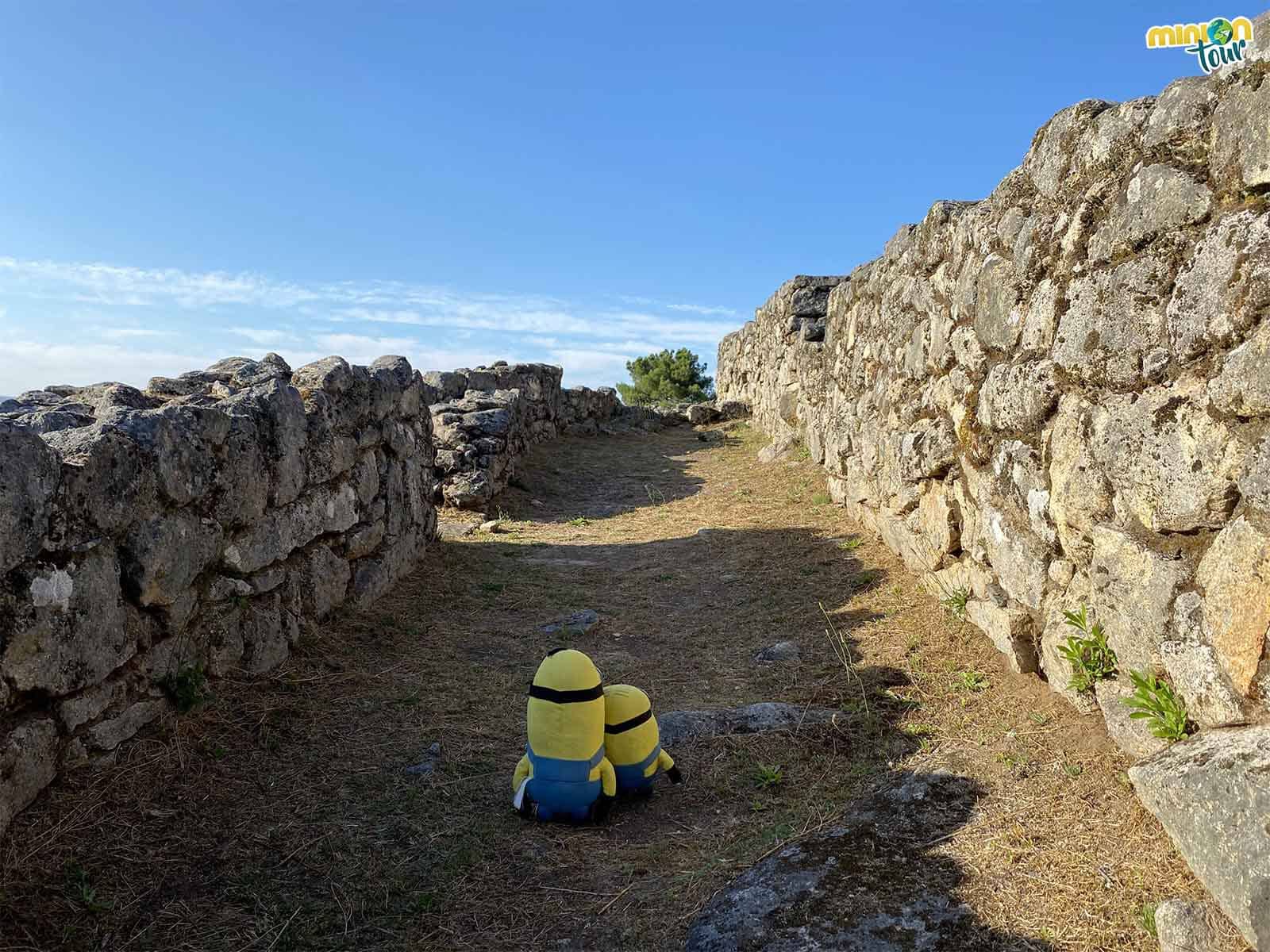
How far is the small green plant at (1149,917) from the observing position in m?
2.91

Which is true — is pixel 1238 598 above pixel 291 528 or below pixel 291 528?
above

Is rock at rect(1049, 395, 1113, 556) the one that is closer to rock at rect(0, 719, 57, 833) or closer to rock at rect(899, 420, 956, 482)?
rock at rect(899, 420, 956, 482)

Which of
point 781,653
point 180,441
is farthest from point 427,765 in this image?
point 781,653

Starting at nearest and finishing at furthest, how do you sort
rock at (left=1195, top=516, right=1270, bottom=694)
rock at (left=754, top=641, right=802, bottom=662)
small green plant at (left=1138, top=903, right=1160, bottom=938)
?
small green plant at (left=1138, top=903, right=1160, bottom=938) < rock at (left=1195, top=516, right=1270, bottom=694) < rock at (left=754, top=641, right=802, bottom=662)

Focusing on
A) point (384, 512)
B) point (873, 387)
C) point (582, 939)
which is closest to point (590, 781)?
point (582, 939)

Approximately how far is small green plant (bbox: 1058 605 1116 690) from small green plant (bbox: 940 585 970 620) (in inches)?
50.3

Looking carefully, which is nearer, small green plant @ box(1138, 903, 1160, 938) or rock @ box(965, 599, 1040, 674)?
small green plant @ box(1138, 903, 1160, 938)

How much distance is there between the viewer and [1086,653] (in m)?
4.18

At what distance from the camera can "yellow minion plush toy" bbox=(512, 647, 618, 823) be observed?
3.89 meters

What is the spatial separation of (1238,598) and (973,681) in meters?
1.82

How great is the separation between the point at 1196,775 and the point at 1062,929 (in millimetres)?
708

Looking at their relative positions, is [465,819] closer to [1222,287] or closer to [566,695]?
[566,695]

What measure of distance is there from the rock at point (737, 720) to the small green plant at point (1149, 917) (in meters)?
1.87

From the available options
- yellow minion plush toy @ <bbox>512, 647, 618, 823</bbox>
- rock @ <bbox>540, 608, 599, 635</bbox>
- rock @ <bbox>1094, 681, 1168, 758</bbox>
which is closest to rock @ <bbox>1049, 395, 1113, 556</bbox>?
rock @ <bbox>1094, 681, 1168, 758</bbox>
